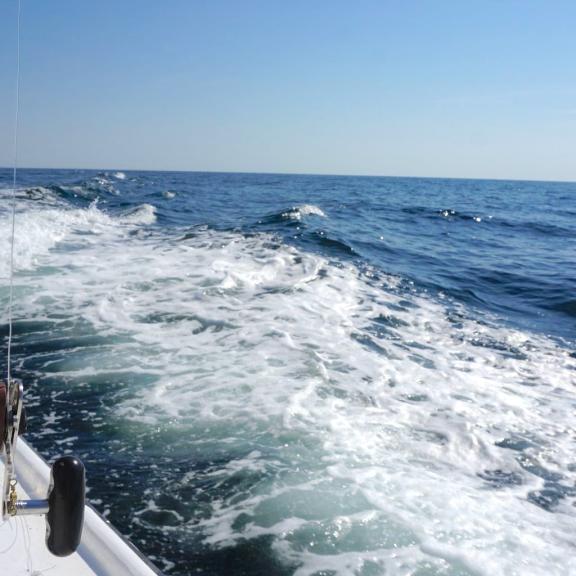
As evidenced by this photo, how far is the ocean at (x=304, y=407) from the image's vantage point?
113 inches

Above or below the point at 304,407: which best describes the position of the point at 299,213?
above

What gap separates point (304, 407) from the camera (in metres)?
4.29

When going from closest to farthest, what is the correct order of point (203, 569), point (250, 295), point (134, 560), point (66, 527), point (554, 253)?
point (66, 527) → point (134, 560) → point (203, 569) → point (250, 295) → point (554, 253)

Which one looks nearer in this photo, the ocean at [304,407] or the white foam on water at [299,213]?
the ocean at [304,407]

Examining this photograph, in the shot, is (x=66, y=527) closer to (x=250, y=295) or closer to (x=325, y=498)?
(x=325, y=498)

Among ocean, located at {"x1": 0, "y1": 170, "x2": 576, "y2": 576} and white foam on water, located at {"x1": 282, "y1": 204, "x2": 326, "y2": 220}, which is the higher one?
white foam on water, located at {"x1": 282, "y1": 204, "x2": 326, "y2": 220}

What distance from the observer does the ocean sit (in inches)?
113

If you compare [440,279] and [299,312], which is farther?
[440,279]

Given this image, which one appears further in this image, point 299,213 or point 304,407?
point 299,213

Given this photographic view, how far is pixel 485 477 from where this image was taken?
360 cm

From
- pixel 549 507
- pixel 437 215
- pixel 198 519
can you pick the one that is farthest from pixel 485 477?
pixel 437 215

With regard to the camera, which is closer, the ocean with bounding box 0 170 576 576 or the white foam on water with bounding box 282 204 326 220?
the ocean with bounding box 0 170 576 576

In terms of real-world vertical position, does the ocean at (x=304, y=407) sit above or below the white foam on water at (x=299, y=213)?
below

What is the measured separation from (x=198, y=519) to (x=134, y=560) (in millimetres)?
1291
